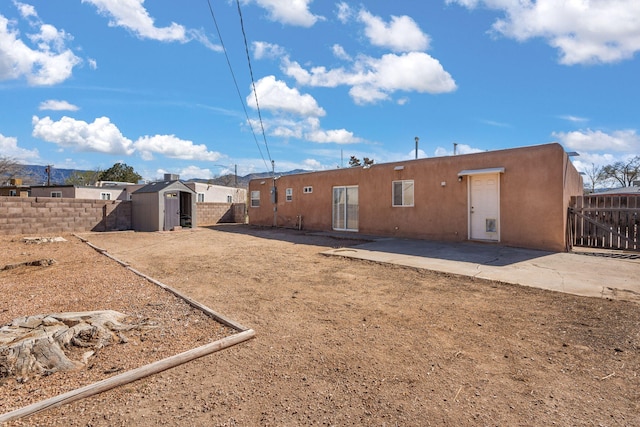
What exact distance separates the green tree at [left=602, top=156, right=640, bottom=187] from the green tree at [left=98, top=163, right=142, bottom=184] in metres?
52.0

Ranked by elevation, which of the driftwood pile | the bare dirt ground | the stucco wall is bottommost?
the bare dirt ground

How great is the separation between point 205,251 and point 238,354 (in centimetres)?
685

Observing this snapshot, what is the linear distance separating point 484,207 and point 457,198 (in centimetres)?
83

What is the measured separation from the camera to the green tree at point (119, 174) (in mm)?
41500

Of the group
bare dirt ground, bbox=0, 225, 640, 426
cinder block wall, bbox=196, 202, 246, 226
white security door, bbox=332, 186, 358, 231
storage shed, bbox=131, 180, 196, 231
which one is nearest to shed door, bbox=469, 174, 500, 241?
white security door, bbox=332, 186, 358, 231

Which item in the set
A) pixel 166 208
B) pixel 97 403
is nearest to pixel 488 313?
pixel 97 403

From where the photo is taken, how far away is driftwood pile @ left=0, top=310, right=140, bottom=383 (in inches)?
101

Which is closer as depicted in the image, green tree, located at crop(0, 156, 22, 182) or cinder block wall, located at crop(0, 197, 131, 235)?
cinder block wall, located at crop(0, 197, 131, 235)

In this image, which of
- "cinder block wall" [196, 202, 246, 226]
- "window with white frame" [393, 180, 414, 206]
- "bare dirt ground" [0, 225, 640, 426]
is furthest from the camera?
"cinder block wall" [196, 202, 246, 226]

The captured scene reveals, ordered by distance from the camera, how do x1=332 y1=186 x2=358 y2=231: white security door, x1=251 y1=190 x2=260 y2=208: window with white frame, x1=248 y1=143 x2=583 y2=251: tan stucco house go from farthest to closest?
x1=251 y1=190 x2=260 y2=208: window with white frame < x1=332 y1=186 x2=358 y2=231: white security door < x1=248 y1=143 x2=583 y2=251: tan stucco house

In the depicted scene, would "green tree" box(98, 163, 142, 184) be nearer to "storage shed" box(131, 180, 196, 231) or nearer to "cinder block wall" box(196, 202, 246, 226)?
"cinder block wall" box(196, 202, 246, 226)

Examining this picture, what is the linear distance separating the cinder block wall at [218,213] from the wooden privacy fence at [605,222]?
17.9 m

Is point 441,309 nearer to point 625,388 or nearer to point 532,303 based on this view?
point 532,303

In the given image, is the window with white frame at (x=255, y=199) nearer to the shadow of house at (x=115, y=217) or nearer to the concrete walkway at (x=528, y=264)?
the shadow of house at (x=115, y=217)
